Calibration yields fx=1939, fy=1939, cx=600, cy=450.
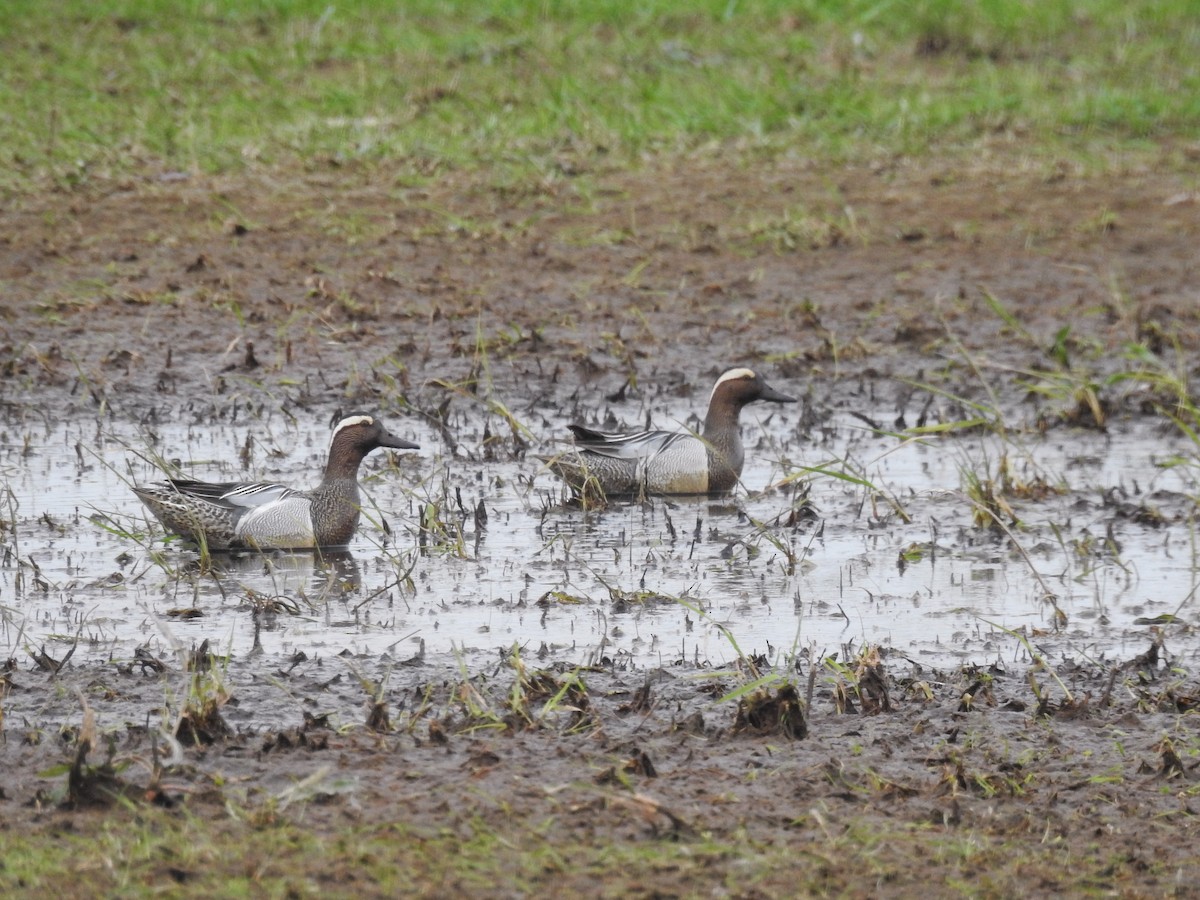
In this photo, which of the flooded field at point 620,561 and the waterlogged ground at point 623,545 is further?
the flooded field at point 620,561

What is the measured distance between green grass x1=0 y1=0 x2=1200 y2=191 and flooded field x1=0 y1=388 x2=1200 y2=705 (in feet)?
13.0

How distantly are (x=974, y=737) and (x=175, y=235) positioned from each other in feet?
22.9

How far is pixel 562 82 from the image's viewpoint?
13.4 meters

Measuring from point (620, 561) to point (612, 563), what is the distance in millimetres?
40

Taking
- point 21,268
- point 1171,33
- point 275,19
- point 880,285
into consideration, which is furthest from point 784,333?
point 1171,33

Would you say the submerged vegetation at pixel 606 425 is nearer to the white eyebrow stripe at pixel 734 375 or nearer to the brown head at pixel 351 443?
the brown head at pixel 351 443

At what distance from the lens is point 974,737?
4.88 meters

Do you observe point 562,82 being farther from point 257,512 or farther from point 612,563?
point 612,563

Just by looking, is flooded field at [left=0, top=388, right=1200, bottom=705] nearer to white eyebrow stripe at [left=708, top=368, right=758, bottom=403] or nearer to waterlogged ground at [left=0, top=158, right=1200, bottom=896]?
waterlogged ground at [left=0, top=158, right=1200, bottom=896]

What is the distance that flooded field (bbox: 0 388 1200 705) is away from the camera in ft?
19.1

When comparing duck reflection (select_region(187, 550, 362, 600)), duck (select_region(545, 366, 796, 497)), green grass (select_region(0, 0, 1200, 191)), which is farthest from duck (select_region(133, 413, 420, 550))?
green grass (select_region(0, 0, 1200, 191))

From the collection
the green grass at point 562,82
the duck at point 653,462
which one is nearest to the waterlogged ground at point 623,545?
the duck at point 653,462

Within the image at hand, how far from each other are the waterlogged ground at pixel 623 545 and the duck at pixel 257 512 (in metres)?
0.12

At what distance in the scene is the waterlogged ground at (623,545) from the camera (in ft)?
13.9
